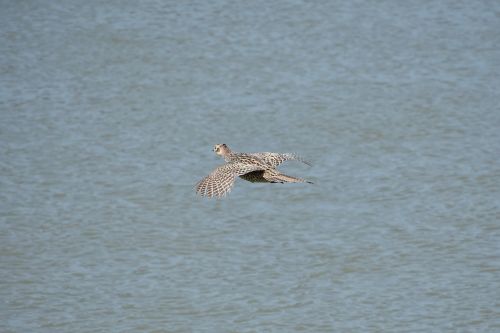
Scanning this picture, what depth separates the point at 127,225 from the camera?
16656 mm

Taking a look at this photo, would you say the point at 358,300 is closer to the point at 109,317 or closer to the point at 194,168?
the point at 109,317

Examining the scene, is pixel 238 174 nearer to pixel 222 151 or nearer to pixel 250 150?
pixel 222 151

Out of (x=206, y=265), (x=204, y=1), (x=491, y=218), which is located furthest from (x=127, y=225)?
(x=204, y=1)

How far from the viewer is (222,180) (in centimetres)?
1077

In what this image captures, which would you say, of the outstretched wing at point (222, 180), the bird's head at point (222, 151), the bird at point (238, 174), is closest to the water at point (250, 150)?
the bird's head at point (222, 151)

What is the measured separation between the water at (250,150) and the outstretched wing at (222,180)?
3.55m

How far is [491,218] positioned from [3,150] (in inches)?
303

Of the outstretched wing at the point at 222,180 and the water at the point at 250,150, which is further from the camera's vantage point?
the water at the point at 250,150

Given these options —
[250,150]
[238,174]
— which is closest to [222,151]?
[238,174]

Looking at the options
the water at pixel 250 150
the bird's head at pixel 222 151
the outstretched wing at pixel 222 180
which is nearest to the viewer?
the outstretched wing at pixel 222 180

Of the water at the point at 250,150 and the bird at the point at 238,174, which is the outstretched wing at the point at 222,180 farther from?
the water at the point at 250,150

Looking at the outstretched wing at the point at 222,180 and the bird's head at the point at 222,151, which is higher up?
the bird's head at the point at 222,151

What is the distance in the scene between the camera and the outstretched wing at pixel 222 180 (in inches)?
420

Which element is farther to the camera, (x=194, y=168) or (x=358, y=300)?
(x=194, y=168)
